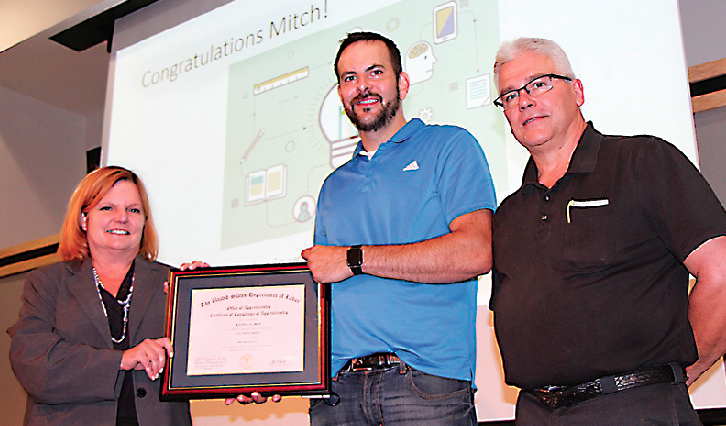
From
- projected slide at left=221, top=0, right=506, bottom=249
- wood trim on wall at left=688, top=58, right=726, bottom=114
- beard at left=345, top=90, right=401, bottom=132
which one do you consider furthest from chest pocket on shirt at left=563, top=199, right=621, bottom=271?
wood trim on wall at left=688, top=58, right=726, bottom=114

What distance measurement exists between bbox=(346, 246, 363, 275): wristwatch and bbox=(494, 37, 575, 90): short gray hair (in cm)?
63

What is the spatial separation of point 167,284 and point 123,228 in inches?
12.6

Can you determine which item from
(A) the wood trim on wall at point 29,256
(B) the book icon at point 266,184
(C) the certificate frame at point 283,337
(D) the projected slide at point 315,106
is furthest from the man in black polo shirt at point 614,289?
(A) the wood trim on wall at point 29,256

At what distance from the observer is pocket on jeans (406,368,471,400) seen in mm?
1754

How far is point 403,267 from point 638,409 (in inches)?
25.9

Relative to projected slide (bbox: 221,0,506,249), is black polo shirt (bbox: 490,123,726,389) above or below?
below

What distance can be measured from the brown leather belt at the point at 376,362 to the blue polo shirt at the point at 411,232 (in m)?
0.01

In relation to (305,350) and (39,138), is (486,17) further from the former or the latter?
(39,138)

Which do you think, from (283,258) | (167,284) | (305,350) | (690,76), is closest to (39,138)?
(283,258)

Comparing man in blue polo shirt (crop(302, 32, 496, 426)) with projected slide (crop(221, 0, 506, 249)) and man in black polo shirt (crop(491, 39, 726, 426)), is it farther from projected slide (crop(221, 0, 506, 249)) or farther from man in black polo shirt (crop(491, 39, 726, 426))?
projected slide (crop(221, 0, 506, 249))

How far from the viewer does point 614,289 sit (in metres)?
1.51

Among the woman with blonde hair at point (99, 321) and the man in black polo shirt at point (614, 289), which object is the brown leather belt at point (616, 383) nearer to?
the man in black polo shirt at point (614, 289)

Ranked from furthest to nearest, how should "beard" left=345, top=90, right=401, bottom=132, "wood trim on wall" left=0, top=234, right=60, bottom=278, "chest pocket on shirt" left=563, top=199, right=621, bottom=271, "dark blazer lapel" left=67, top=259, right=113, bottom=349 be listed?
"wood trim on wall" left=0, top=234, right=60, bottom=278 < "dark blazer lapel" left=67, top=259, right=113, bottom=349 < "beard" left=345, top=90, right=401, bottom=132 < "chest pocket on shirt" left=563, top=199, right=621, bottom=271

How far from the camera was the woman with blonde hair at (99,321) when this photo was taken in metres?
2.17
